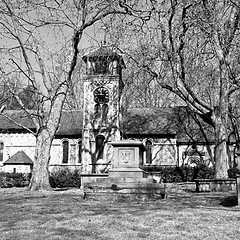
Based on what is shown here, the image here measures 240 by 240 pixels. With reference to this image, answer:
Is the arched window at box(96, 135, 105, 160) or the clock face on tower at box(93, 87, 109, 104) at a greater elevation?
the clock face on tower at box(93, 87, 109, 104)

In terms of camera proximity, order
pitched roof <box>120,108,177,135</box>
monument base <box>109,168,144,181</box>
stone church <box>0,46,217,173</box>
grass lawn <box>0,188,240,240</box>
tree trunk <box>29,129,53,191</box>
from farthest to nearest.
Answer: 1. pitched roof <box>120,108,177,135</box>
2. stone church <box>0,46,217,173</box>
3. tree trunk <box>29,129,53,191</box>
4. monument base <box>109,168,144,181</box>
5. grass lawn <box>0,188,240,240</box>

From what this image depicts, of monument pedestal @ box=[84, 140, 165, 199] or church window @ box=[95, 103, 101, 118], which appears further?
church window @ box=[95, 103, 101, 118]

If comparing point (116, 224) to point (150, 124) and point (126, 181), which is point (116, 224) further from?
point (150, 124)

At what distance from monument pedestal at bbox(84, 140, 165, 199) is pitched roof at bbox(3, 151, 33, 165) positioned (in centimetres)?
2189

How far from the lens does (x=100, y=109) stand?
35375 millimetres

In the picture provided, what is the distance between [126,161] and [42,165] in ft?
20.1

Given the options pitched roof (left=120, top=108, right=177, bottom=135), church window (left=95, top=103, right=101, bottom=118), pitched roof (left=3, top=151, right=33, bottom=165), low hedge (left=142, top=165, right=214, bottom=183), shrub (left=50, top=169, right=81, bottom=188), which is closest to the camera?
shrub (left=50, top=169, right=81, bottom=188)

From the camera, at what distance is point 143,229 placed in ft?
23.2

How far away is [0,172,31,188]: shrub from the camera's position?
28.0 meters

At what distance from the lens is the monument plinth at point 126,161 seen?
14766mm

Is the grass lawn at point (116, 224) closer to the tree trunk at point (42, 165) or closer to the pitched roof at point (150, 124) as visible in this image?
the tree trunk at point (42, 165)

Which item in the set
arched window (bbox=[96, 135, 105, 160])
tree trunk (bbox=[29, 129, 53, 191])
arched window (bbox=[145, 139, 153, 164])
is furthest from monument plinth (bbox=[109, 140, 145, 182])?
arched window (bbox=[145, 139, 153, 164])

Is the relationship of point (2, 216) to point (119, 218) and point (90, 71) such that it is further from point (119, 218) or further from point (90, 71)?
point (90, 71)

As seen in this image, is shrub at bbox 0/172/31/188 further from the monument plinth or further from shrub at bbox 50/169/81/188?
the monument plinth
